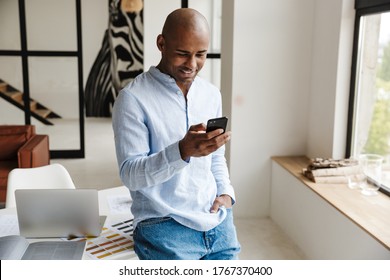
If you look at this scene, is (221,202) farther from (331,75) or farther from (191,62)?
(331,75)

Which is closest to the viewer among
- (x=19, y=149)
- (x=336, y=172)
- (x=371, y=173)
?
(x=371, y=173)

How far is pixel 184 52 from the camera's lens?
1.27 meters

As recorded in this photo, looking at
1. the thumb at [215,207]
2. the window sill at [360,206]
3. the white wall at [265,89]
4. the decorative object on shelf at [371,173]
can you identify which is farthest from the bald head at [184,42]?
the white wall at [265,89]

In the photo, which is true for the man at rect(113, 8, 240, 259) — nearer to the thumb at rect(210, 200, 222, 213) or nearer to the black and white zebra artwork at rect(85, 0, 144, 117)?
the thumb at rect(210, 200, 222, 213)

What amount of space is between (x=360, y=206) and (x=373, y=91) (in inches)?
34.5

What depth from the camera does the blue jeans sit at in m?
1.35

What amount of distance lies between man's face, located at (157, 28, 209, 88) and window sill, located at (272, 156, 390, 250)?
4.30 ft

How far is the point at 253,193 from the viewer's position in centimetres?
374

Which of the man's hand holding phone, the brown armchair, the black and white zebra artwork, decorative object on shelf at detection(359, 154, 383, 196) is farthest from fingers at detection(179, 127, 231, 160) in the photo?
the black and white zebra artwork

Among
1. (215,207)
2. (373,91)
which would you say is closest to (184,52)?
(215,207)

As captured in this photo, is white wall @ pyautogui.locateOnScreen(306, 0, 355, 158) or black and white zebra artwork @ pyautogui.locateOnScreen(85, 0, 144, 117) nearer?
white wall @ pyautogui.locateOnScreen(306, 0, 355, 158)

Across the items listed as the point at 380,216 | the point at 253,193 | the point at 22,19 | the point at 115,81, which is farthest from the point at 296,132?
the point at 115,81

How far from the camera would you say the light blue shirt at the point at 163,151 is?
1236 millimetres

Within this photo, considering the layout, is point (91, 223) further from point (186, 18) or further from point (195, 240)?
point (186, 18)
